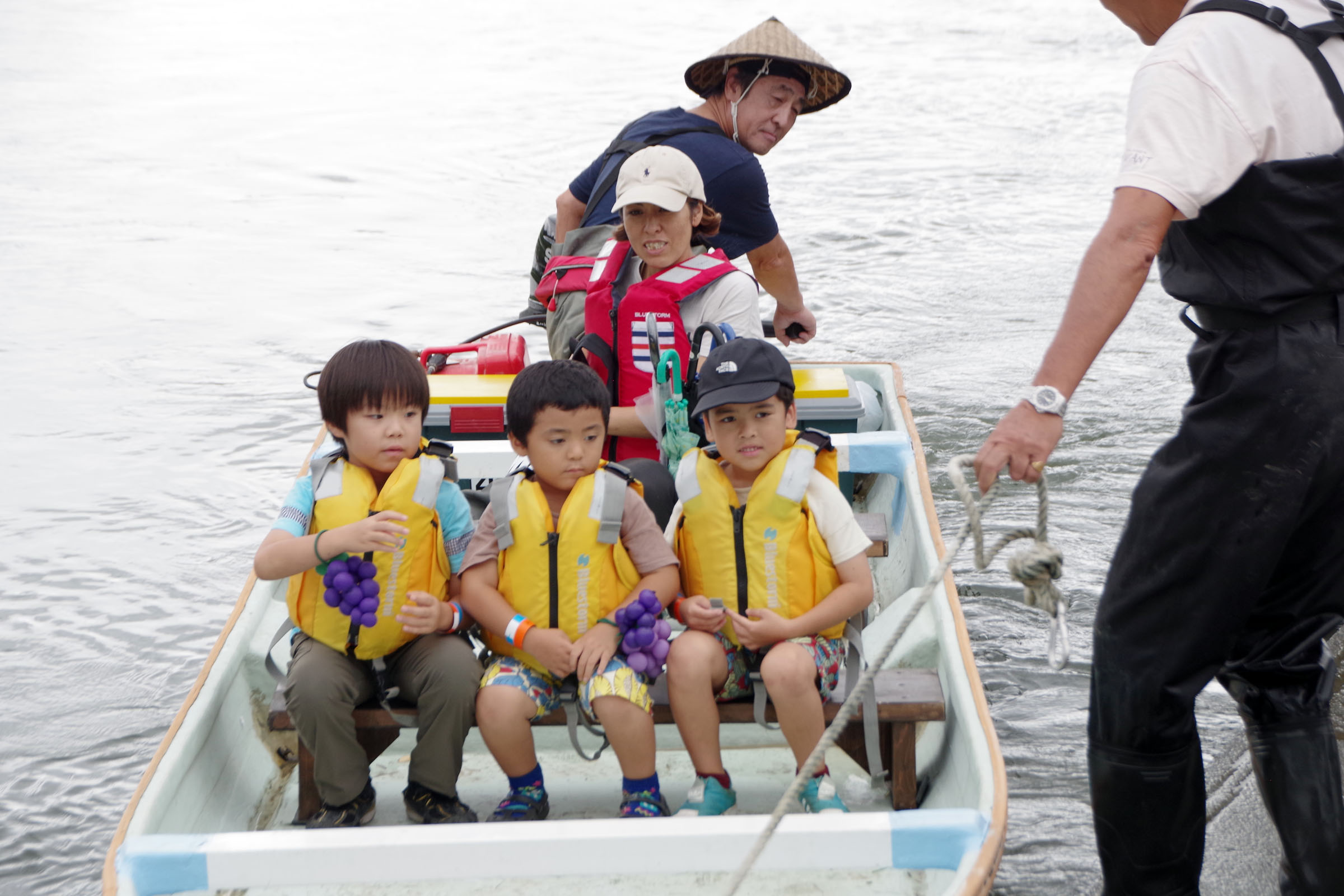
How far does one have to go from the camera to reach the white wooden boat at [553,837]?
2.20 meters

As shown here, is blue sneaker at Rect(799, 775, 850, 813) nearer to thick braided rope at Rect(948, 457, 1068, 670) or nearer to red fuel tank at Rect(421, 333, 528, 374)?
thick braided rope at Rect(948, 457, 1068, 670)

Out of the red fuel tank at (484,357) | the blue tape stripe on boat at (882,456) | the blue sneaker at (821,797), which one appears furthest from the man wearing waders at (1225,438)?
the red fuel tank at (484,357)

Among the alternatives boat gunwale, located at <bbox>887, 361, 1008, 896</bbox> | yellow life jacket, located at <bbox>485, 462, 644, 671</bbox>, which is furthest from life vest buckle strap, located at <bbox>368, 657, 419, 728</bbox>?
boat gunwale, located at <bbox>887, 361, 1008, 896</bbox>

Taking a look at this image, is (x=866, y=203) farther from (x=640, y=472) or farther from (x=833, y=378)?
(x=640, y=472)

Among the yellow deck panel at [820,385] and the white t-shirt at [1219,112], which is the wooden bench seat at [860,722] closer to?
the white t-shirt at [1219,112]

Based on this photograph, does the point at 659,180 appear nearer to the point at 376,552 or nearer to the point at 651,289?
the point at 651,289

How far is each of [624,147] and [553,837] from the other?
2.14 metres

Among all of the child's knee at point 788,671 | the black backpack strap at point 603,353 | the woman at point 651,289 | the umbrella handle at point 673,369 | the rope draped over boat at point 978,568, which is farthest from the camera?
the black backpack strap at point 603,353

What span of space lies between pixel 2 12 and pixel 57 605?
67.9ft

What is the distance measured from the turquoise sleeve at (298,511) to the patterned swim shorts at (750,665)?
840 mm

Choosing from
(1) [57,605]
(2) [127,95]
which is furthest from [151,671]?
(2) [127,95]

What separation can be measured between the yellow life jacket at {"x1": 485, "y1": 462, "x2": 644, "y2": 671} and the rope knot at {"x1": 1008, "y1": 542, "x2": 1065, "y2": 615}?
0.79 metres

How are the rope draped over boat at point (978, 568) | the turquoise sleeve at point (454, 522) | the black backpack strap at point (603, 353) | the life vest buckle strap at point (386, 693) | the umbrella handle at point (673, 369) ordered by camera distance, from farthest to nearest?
the black backpack strap at point (603, 353), the umbrella handle at point (673, 369), the turquoise sleeve at point (454, 522), the life vest buckle strap at point (386, 693), the rope draped over boat at point (978, 568)

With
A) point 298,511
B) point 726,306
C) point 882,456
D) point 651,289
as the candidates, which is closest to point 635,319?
point 651,289
